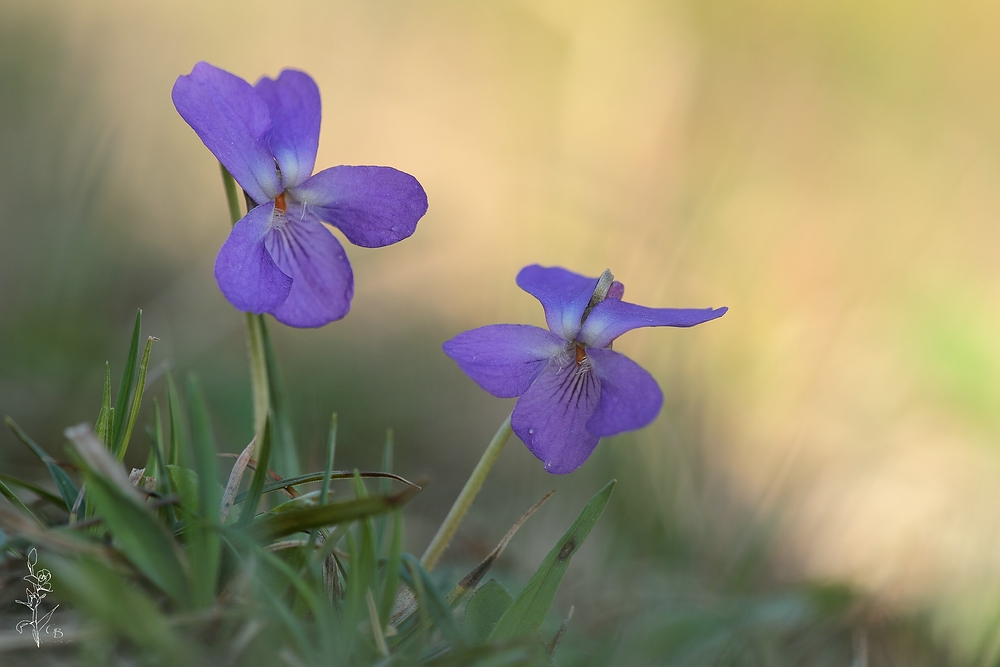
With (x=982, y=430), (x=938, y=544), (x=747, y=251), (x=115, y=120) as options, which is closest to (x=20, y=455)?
(x=115, y=120)

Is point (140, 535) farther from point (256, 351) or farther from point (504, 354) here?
point (504, 354)

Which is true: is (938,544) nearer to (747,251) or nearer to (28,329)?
(747,251)

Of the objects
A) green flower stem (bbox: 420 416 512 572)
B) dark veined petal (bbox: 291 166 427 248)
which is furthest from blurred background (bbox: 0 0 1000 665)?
dark veined petal (bbox: 291 166 427 248)

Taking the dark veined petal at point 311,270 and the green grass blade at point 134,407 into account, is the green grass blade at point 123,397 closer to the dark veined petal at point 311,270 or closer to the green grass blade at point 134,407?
the green grass blade at point 134,407

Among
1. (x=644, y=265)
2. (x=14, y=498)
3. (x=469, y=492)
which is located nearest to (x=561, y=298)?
(x=469, y=492)

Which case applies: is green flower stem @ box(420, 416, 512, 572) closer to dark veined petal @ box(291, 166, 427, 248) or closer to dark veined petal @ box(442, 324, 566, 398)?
dark veined petal @ box(442, 324, 566, 398)
